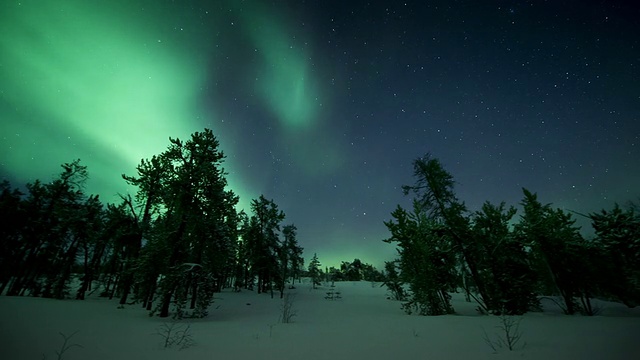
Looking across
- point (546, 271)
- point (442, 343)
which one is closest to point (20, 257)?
point (442, 343)

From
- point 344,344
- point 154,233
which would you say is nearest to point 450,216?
point 344,344

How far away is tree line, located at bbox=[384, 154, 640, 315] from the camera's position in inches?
455

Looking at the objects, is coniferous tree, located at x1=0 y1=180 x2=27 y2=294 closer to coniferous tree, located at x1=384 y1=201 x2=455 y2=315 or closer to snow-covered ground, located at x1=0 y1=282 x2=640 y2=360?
snow-covered ground, located at x1=0 y1=282 x2=640 y2=360

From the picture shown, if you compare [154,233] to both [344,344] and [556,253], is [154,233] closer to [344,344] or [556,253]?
[344,344]

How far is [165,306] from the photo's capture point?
1299 centimetres

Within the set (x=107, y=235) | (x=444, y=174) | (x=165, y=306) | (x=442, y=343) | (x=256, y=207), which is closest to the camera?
(x=442, y=343)

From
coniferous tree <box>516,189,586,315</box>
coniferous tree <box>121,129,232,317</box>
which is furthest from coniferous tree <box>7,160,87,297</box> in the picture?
coniferous tree <box>516,189,586,315</box>

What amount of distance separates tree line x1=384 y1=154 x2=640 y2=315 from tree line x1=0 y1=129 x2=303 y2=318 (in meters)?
12.5

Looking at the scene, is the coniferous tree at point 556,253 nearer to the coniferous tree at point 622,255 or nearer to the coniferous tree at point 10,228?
the coniferous tree at point 622,255

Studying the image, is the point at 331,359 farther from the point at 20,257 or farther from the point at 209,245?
the point at 20,257

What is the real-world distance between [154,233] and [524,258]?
23.0m

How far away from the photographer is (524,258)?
474 inches

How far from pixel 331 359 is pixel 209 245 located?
41.1ft

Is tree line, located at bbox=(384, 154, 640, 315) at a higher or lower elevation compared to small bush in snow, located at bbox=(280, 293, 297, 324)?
higher
